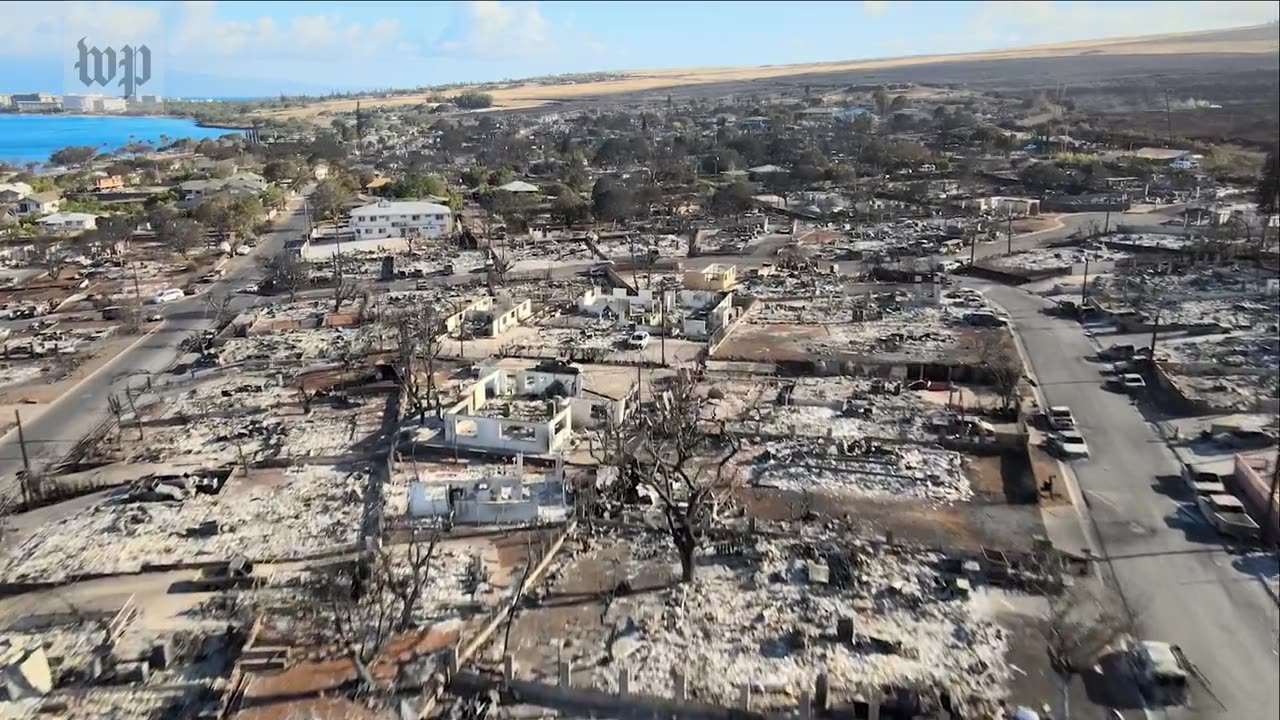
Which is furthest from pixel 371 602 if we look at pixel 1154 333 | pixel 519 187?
pixel 519 187

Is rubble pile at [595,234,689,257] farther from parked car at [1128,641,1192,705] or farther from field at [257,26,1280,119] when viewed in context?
parked car at [1128,641,1192,705]

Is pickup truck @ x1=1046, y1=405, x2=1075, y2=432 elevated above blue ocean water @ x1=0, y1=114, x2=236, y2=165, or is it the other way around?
blue ocean water @ x1=0, y1=114, x2=236, y2=165

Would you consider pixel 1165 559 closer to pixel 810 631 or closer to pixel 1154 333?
pixel 810 631

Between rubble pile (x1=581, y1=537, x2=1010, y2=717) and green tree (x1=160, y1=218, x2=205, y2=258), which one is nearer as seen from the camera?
rubble pile (x1=581, y1=537, x2=1010, y2=717)

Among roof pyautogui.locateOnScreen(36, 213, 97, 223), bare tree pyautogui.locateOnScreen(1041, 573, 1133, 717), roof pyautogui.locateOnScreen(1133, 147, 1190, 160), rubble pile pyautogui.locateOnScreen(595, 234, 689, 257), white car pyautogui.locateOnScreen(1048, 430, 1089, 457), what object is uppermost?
roof pyautogui.locateOnScreen(1133, 147, 1190, 160)

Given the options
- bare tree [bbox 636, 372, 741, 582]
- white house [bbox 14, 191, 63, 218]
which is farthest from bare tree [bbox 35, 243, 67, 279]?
bare tree [bbox 636, 372, 741, 582]

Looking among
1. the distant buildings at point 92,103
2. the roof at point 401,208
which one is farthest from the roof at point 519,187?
the distant buildings at point 92,103

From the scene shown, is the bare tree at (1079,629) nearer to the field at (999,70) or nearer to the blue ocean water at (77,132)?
the field at (999,70)
